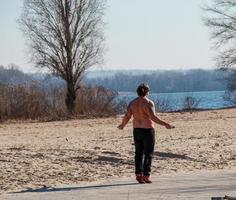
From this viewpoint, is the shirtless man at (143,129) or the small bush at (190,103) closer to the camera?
the shirtless man at (143,129)

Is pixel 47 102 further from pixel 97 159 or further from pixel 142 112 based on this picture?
pixel 142 112

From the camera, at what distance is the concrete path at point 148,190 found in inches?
415

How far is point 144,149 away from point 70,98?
2786 cm

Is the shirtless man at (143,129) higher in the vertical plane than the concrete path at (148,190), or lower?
higher

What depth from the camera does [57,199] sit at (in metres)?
10.4

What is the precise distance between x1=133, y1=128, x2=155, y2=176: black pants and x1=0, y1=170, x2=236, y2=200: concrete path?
31cm

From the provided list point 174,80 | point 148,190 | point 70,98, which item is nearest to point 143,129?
point 148,190

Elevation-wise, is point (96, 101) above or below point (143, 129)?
above

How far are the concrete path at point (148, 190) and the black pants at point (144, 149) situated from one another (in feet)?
1.00

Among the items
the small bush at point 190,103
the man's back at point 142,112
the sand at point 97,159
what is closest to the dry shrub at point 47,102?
the small bush at point 190,103

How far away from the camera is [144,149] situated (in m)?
12.4

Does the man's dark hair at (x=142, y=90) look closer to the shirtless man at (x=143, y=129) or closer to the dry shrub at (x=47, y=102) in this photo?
the shirtless man at (x=143, y=129)

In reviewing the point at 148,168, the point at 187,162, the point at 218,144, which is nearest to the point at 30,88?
the point at 218,144

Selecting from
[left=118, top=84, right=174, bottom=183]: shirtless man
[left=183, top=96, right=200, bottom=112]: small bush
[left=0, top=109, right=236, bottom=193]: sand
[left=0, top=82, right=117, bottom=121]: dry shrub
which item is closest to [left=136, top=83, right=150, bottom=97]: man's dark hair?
[left=118, top=84, right=174, bottom=183]: shirtless man
